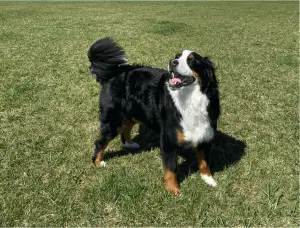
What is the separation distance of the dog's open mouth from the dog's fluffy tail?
3.18 ft

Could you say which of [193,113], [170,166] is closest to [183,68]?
[193,113]

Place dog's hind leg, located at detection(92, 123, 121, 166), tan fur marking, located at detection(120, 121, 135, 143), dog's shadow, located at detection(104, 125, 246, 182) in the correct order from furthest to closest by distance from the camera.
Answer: tan fur marking, located at detection(120, 121, 135, 143) < dog's shadow, located at detection(104, 125, 246, 182) < dog's hind leg, located at detection(92, 123, 121, 166)

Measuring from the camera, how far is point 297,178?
13.9ft

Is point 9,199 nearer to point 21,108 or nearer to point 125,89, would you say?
point 125,89

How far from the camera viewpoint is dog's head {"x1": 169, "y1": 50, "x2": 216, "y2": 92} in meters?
3.39

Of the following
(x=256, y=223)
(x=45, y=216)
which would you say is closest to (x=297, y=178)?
(x=256, y=223)

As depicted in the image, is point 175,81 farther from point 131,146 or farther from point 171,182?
point 131,146

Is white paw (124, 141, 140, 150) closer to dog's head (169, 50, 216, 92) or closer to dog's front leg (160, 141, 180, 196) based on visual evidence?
dog's front leg (160, 141, 180, 196)

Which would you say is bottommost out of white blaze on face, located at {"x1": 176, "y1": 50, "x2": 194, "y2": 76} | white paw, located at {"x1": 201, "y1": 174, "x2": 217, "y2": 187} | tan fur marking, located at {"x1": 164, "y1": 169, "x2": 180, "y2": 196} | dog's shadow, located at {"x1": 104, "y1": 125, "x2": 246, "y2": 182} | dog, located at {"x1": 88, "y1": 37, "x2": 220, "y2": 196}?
dog's shadow, located at {"x1": 104, "y1": 125, "x2": 246, "y2": 182}

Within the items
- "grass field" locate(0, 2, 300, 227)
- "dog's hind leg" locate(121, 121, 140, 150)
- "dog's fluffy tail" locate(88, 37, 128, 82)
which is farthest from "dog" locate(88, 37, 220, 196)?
"grass field" locate(0, 2, 300, 227)

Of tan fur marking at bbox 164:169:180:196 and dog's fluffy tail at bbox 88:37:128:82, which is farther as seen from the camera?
dog's fluffy tail at bbox 88:37:128:82

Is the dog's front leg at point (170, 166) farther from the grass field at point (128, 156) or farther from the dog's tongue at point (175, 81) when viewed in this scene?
the dog's tongue at point (175, 81)

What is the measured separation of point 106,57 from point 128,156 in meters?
1.32

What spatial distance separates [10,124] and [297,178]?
4.10 m
